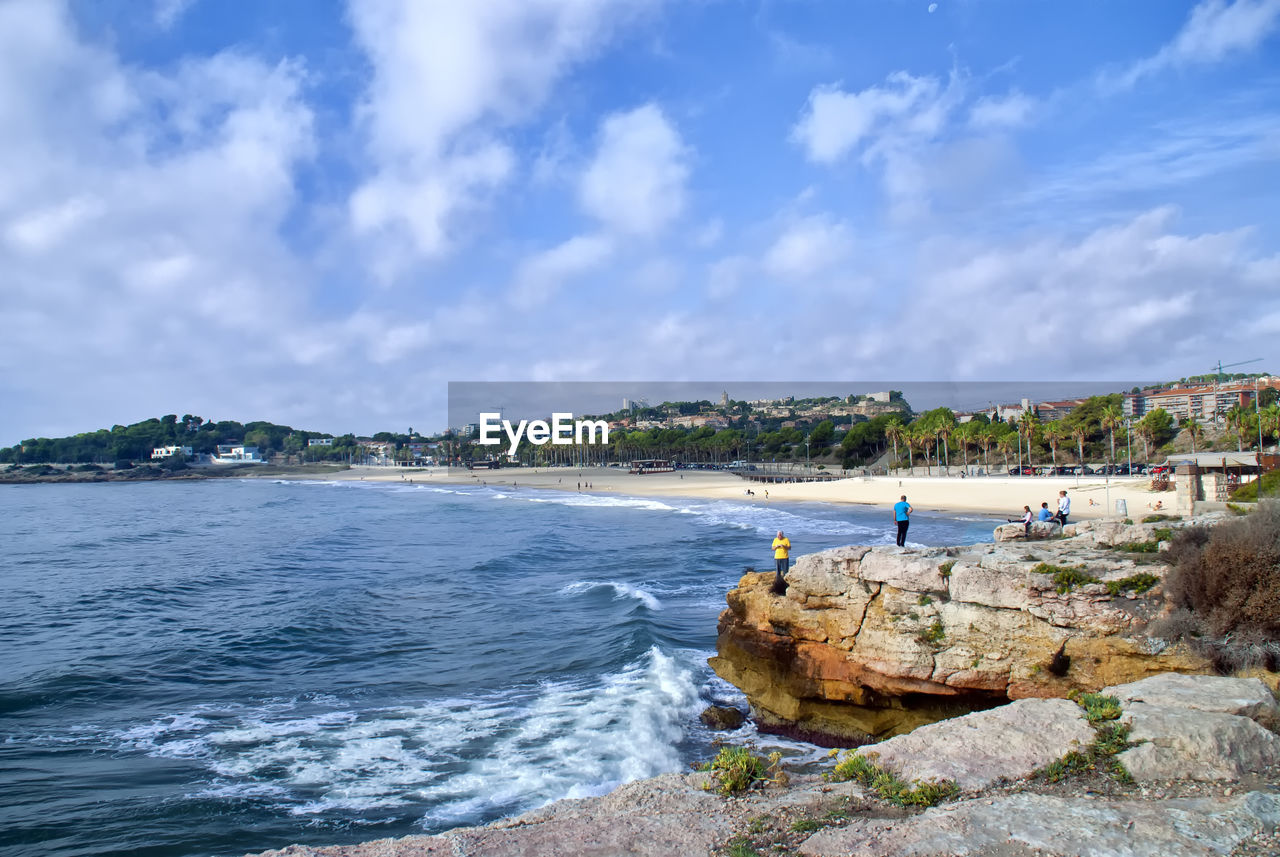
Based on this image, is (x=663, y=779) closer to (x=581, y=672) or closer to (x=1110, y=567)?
(x=1110, y=567)

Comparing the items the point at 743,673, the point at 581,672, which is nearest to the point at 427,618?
the point at 581,672

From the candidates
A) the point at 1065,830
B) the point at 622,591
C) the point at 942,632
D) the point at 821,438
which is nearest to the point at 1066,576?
the point at 942,632

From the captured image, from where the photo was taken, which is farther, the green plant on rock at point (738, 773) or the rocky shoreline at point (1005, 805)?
the green plant on rock at point (738, 773)

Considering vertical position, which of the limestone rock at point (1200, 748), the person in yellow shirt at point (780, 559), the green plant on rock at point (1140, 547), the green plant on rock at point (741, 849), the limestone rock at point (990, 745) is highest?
the green plant on rock at point (1140, 547)

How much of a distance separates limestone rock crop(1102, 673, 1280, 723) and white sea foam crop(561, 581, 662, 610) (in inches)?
541

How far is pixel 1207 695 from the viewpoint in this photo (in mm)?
6223

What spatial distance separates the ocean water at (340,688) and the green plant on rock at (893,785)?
4073 mm

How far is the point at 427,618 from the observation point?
1942 centimetres

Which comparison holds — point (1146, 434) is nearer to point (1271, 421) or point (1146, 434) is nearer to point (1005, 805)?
point (1271, 421)

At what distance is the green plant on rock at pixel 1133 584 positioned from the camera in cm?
891

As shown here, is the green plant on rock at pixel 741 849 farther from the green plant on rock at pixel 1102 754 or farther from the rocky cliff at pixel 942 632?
the rocky cliff at pixel 942 632

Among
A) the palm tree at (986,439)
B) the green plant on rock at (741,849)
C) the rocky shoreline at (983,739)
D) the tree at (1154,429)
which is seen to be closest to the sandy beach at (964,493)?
the tree at (1154,429)

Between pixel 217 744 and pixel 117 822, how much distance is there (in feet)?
8.00

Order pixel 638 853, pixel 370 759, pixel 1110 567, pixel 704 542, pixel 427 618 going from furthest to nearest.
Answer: pixel 704 542
pixel 427 618
pixel 370 759
pixel 1110 567
pixel 638 853
